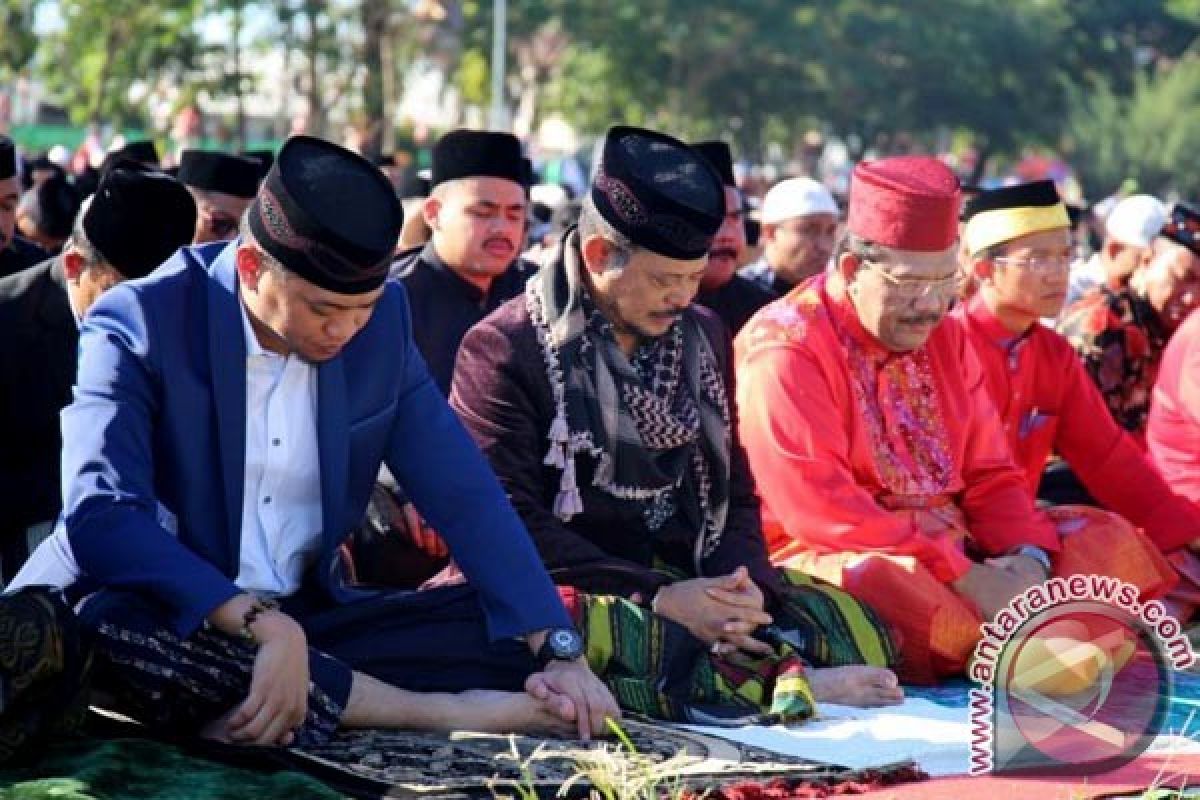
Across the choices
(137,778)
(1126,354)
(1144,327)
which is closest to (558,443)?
(137,778)

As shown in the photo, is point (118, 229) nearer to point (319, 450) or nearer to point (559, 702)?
point (319, 450)

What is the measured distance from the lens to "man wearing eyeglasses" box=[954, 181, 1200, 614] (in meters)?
7.17

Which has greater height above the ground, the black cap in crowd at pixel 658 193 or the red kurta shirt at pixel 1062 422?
the black cap in crowd at pixel 658 193

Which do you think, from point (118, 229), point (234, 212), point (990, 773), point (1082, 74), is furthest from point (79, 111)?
point (1082, 74)

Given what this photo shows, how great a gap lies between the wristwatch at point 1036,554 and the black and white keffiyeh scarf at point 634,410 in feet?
3.72

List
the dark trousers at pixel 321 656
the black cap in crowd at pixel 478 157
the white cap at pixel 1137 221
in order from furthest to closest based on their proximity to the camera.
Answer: the white cap at pixel 1137 221
the black cap in crowd at pixel 478 157
the dark trousers at pixel 321 656

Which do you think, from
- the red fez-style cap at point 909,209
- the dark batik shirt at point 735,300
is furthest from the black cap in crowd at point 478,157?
the red fez-style cap at point 909,209

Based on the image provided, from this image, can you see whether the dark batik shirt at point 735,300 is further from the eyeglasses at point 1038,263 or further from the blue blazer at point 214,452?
the blue blazer at point 214,452

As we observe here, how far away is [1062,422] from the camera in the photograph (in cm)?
738

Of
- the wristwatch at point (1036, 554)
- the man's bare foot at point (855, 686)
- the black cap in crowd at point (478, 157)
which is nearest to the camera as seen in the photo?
the man's bare foot at point (855, 686)

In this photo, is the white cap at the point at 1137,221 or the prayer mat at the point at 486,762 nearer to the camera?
the prayer mat at the point at 486,762

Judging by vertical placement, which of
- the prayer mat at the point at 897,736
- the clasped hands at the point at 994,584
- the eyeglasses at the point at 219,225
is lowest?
the prayer mat at the point at 897,736

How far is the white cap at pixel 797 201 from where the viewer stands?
9.71 m

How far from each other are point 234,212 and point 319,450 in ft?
13.0
